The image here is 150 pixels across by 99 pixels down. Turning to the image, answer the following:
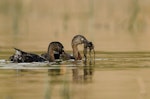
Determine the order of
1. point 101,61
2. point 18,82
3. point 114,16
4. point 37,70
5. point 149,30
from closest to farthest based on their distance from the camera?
point 18,82 < point 37,70 < point 101,61 < point 149,30 < point 114,16

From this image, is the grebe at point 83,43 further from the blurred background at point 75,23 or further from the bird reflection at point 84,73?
the bird reflection at point 84,73

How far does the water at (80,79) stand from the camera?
15.0m

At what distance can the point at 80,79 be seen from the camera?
17094 millimetres

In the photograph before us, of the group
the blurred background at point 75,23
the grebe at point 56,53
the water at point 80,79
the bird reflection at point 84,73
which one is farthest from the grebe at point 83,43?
the bird reflection at point 84,73

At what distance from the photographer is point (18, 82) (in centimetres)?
1655

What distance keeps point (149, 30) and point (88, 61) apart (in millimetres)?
11434

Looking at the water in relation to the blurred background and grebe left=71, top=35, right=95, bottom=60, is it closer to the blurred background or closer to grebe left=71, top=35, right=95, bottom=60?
grebe left=71, top=35, right=95, bottom=60

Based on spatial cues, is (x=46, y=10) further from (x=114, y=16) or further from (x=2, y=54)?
(x=2, y=54)

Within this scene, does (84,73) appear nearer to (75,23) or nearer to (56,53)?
(56,53)

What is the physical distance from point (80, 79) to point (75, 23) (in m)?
16.8

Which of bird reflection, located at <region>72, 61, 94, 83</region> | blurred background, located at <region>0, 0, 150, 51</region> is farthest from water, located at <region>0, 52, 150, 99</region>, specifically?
blurred background, located at <region>0, 0, 150, 51</region>

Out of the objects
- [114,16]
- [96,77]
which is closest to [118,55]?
[96,77]

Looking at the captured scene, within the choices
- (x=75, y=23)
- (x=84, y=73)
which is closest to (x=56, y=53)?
(x=84, y=73)

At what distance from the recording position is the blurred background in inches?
1042
